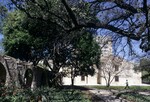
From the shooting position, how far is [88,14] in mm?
13664

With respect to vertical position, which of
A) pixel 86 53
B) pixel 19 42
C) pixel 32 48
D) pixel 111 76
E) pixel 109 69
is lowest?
pixel 111 76

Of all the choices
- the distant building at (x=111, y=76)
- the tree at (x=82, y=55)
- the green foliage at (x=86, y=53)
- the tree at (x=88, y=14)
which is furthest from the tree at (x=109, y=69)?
the tree at (x=88, y=14)

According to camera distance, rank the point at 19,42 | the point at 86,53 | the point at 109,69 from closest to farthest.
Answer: the point at 19,42 → the point at 86,53 → the point at 109,69

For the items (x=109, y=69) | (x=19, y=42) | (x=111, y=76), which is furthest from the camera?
(x=111, y=76)

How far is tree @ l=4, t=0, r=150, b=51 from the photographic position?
1280 centimetres

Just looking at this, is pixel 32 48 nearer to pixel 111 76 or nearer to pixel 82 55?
pixel 82 55

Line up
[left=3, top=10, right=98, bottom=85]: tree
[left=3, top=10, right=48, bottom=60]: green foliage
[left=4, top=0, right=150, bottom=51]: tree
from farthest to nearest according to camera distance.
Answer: [left=3, top=10, right=48, bottom=60]: green foliage < [left=3, top=10, right=98, bottom=85]: tree < [left=4, top=0, right=150, bottom=51]: tree

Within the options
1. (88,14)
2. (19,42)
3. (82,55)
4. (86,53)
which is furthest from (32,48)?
(88,14)

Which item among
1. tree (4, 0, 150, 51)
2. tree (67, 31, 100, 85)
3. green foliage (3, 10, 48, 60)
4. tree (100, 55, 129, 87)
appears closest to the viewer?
tree (4, 0, 150, 51)

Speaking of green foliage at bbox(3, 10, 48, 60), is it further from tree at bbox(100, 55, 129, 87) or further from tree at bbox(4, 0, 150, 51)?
tree at bbox(100, 55, 129, 87)

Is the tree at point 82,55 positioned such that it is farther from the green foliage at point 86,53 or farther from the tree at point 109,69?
the tree at point 109,69

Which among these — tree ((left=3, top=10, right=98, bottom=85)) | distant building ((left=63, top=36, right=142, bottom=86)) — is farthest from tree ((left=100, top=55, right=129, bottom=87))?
tree ((left=3, top=10, right=98, bottom=85))

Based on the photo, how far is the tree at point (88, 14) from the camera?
504 inches

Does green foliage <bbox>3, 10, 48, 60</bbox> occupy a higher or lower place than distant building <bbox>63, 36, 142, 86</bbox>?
higher
